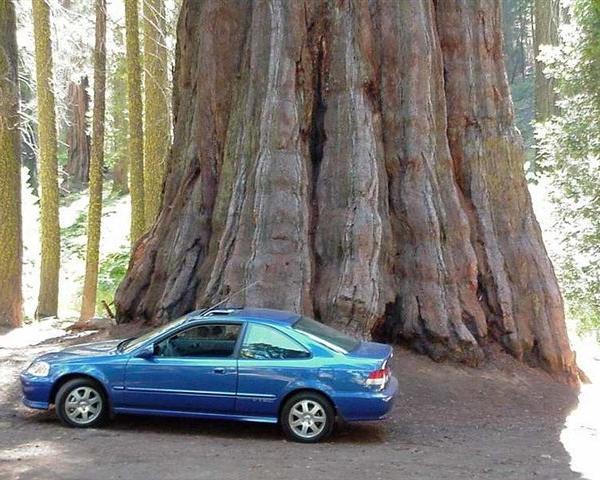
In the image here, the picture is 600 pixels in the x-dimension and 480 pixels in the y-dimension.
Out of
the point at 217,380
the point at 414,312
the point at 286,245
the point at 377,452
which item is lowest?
the point at 377,452

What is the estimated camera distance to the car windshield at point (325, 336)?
30.6 feet

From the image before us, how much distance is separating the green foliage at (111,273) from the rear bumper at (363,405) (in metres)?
19.2

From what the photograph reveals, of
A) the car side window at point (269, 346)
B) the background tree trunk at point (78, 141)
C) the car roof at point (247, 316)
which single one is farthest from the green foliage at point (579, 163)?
the background tree trunk at point (78, 141)

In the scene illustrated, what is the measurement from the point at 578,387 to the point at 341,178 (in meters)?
4.75

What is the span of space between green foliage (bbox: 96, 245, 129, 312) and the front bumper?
17726 mm

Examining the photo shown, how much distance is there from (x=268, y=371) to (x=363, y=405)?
1042mm

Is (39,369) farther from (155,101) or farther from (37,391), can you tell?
(155,101)

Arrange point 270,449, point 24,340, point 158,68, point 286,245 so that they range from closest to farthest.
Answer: point 270,449 < point 286,245 < point 24,340 < point 158,68

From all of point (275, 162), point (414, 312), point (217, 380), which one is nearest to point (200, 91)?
point (275, 162)

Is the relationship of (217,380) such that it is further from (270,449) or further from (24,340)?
(24,340)

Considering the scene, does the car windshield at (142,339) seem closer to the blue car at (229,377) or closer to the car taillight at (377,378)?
the blue car at (229,377)

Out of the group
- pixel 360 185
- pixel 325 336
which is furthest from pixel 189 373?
pixel 360 185

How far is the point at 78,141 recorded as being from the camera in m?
44.5

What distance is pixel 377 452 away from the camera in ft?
29.2
